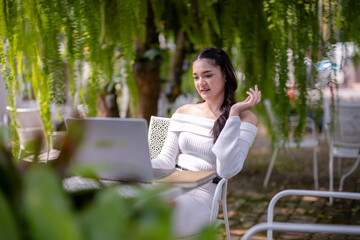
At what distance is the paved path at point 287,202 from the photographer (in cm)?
329

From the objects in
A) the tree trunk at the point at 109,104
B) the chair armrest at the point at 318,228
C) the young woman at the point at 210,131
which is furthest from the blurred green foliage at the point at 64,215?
the tree trunk at the point at 109,104

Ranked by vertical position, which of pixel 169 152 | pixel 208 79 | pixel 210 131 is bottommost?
pixel 169 152

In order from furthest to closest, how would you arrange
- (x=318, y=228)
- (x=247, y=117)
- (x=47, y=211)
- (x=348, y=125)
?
(x=348, y=125) < (x=247, y=117) < (x=318, y=228) < (x=47, y=211)

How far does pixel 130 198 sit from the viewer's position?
556mm

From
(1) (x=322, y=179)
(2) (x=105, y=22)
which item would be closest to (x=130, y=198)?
(2) (x=105, y=22)

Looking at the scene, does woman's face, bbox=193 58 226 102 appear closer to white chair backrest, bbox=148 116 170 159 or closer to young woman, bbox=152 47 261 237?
young woman, bbox=152 47 261 237

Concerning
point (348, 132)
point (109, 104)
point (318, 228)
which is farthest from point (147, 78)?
point (318, 228)

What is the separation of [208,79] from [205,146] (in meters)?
0.33

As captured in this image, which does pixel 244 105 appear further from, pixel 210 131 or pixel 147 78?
pixel 147 78

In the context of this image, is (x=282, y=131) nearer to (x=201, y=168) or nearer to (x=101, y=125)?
(x=201, y=168)

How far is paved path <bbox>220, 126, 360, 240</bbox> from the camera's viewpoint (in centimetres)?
329

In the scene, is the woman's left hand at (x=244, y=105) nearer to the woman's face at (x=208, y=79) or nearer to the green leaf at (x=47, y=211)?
the woman's face at (x=208, y=79)

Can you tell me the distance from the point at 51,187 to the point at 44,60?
149 cm

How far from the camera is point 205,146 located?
2.03m
